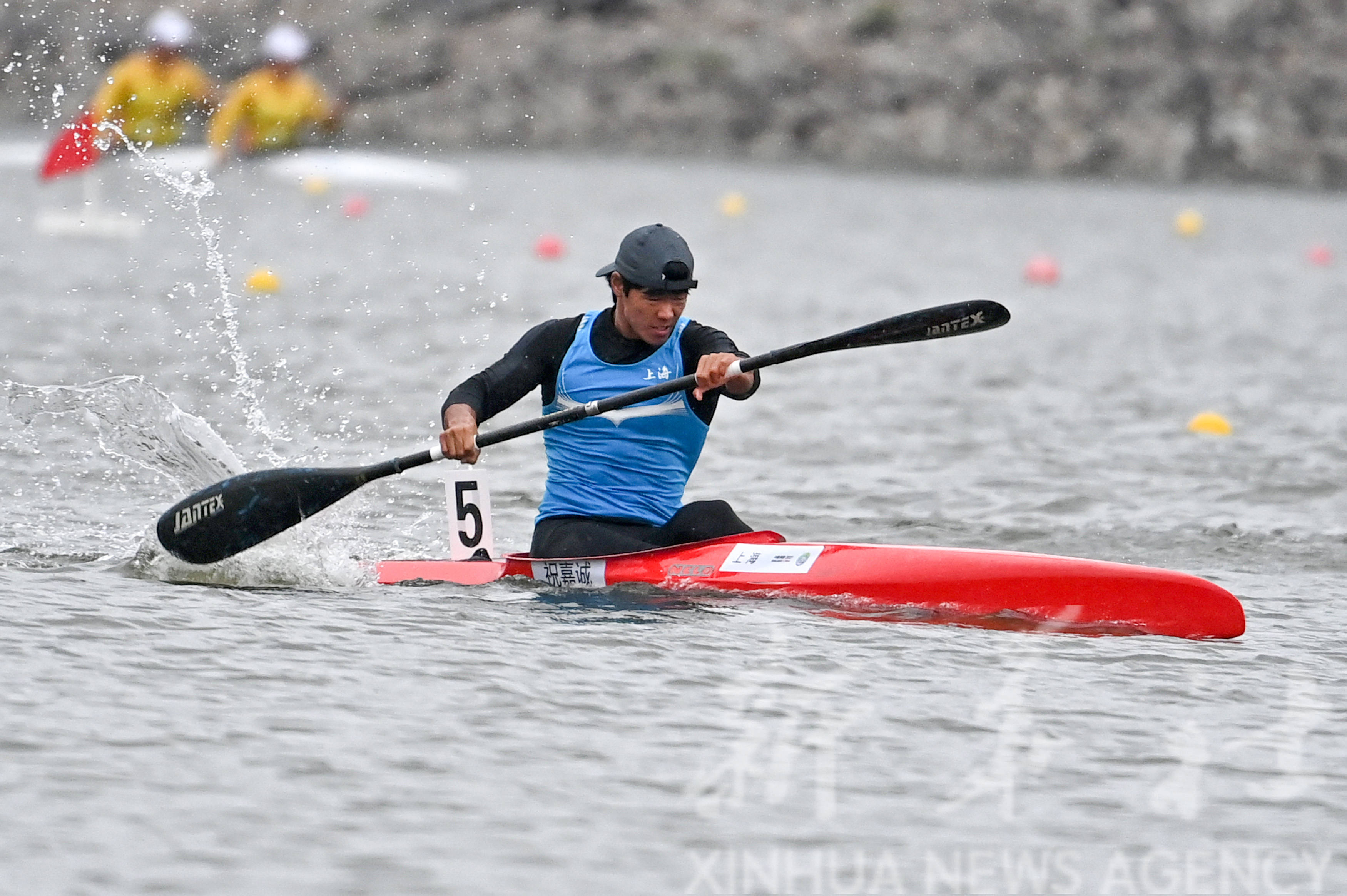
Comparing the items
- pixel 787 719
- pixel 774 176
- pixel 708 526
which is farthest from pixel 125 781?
pixel 774 176

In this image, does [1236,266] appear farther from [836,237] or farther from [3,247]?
[3,247]

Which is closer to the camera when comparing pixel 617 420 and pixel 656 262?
pixel 656 262

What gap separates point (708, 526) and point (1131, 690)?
1.96 m

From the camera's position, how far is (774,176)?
43.3 m

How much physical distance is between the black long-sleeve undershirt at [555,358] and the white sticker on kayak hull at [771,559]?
0.58 metres

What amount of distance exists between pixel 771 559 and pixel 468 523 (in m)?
1.29

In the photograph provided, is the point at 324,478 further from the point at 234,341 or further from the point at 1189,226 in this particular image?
the point at 1189,226

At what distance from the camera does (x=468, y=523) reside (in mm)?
7988

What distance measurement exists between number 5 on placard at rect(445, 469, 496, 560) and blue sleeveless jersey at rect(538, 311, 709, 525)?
245 mm

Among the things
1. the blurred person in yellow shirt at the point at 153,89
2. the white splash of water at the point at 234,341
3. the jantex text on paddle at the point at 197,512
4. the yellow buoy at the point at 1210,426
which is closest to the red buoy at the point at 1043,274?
the white splash of water at the point at 234,341

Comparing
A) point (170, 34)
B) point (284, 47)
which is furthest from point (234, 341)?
point (284, 47)

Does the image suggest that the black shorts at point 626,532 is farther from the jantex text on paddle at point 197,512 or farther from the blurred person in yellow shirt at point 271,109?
the blurred person in yellow shirt at point 271,109

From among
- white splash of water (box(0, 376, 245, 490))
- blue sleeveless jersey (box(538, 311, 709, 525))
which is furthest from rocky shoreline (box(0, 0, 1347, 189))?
blue sleeveless jersey (box(538, 311, 709, 525))

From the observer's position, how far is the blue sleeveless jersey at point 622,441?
7.73m
